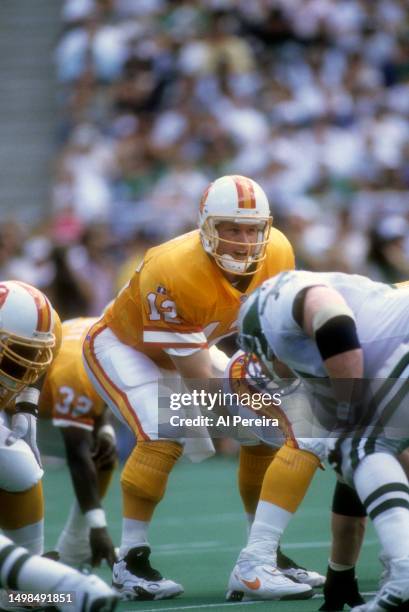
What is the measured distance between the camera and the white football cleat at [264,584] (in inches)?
193

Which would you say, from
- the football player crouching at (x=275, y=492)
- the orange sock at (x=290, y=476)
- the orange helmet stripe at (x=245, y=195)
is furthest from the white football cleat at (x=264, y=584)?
the orange helmet stripe at (x=245, y=195)

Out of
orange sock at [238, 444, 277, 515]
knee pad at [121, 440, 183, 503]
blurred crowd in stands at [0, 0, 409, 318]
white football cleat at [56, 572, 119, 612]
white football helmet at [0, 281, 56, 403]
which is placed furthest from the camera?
blurred crowd in stands at [0, 0, 409, 318]

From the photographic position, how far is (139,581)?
5.30 meters

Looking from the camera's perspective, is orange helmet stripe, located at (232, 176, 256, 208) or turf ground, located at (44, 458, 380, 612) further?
orange helmet stripe, located at (232, 176, 256, 208)

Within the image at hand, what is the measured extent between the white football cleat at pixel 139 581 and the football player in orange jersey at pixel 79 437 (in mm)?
837

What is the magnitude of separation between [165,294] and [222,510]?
3.27 m

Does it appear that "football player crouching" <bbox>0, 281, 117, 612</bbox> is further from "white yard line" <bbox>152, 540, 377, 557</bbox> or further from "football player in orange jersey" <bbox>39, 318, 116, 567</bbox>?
"white yard line" <bbox>152, 540, 377, 557</bbox>

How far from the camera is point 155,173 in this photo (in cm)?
1317

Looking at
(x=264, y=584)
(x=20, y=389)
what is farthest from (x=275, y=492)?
(x=20, y=389)

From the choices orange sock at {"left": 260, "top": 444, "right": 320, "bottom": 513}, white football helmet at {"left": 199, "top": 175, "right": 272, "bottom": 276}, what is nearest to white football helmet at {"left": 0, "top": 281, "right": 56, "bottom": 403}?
orange sock at {"left": 260, "top": 444, "right": 320, "bottom": 513}

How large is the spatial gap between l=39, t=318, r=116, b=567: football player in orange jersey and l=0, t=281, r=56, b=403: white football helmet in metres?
1.72

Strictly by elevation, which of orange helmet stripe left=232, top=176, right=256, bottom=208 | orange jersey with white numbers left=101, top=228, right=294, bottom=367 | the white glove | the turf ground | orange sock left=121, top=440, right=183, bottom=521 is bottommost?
the turf ground

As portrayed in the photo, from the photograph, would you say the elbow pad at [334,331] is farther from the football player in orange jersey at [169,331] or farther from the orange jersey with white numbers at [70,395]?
the orange jersey with white numbers at [70,395]

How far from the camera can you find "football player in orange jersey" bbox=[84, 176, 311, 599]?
212 inches
